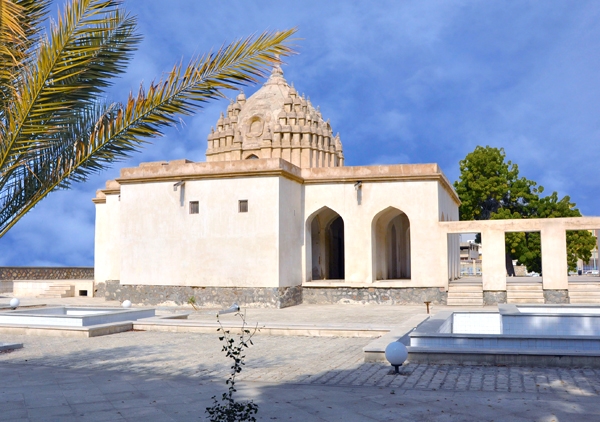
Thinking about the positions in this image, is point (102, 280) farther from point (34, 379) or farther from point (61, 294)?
point (34, 379)

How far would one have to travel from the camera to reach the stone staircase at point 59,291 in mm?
26250

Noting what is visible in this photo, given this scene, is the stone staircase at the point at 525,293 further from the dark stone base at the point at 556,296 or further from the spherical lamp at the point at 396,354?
the spherical lamp at the point at 396,354

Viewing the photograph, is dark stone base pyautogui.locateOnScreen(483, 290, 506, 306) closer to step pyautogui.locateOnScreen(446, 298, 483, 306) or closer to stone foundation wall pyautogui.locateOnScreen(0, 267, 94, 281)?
step pyautogui.locateOnScreen(446, 298, 483, 306)

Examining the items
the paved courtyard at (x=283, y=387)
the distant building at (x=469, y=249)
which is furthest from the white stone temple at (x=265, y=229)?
the distant building at (x=469, y=249)

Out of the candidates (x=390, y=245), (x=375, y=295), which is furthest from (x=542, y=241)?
(x=390, y=245)

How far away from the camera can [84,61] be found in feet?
19.6

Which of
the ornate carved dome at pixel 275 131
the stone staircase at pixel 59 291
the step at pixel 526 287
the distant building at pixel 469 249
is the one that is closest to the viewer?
the step at pixel 526 287

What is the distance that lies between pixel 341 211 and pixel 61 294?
13.3 metres

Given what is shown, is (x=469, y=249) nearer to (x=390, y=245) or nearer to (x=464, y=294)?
(x=390, y=245)

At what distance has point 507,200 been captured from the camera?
3462 cm

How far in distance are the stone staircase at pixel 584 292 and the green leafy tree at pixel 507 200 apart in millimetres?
13470

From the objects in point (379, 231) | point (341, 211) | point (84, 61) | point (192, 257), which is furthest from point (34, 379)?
point (379, 231)

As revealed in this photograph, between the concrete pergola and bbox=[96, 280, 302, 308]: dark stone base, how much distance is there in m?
5.62

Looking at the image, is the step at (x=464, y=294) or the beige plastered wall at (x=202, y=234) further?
the step at (x=464, y=294)
